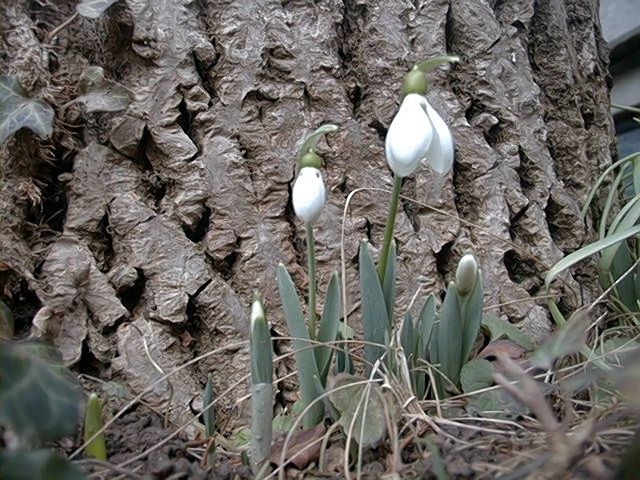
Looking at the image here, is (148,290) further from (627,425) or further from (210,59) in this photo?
(627,425)

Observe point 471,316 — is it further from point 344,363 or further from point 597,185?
point 597,185

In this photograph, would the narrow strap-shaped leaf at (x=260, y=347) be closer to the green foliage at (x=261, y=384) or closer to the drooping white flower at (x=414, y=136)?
the green foliage at (x=261, y=384)

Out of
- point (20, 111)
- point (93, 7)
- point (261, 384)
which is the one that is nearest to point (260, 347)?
point (261, 384)

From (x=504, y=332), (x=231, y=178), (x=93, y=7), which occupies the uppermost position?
(x=93, y=7)

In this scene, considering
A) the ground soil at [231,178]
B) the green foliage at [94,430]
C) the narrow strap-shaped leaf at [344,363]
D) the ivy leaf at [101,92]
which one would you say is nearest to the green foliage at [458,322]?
the narrow strap-shaped leaf at [344,363]

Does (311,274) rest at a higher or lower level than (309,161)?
lower

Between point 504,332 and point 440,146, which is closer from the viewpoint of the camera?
point 440,146

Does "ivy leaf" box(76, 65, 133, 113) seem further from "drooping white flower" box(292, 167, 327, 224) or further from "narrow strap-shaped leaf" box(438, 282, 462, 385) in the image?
"narrow strap-shaped leaf" box(438, 282, 462, 385)
